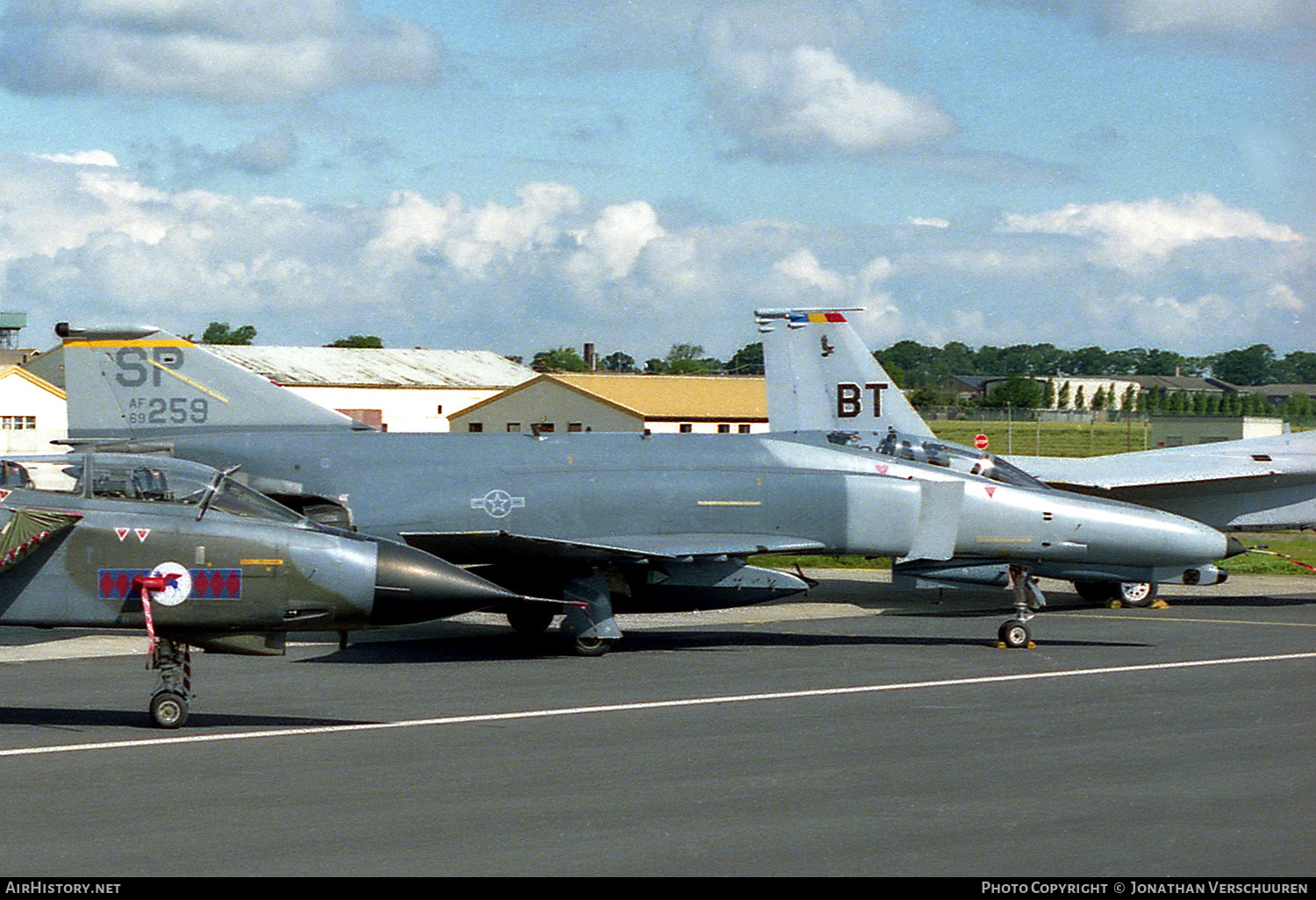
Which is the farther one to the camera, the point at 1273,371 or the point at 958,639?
the point at 1273,371

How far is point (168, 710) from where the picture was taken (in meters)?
11.8

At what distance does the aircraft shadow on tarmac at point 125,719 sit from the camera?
12.2 metres

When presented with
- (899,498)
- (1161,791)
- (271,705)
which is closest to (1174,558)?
(899,498)

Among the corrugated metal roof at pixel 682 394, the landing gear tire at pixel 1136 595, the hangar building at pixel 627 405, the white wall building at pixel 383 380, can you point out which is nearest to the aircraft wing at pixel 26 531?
the landing gear tire at pixel 1136 595

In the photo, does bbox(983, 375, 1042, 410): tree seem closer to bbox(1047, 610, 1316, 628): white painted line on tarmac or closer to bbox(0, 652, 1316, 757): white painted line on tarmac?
bbox(1047, 610, 1316, 628): white painted line on tarmac

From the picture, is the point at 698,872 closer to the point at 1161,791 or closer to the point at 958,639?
the point at 1161,791

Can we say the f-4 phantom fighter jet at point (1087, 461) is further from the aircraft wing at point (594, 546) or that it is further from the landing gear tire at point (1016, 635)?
the aircraft wing at point (594, 546)

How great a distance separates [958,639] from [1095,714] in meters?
6.12

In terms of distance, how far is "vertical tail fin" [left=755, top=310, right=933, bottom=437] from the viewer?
25797mm

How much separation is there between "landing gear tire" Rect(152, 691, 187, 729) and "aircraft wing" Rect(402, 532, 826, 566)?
5087 millimetres

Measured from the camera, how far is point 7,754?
35.4ft

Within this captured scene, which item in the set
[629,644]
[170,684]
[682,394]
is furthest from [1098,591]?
[682,394]

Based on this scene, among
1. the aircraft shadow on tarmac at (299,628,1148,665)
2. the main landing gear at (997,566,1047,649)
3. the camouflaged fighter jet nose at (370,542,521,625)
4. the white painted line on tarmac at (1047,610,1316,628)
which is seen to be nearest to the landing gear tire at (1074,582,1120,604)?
the white painted line on tarmac at (1047,610,1316,628)

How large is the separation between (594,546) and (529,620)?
8.54 ft
